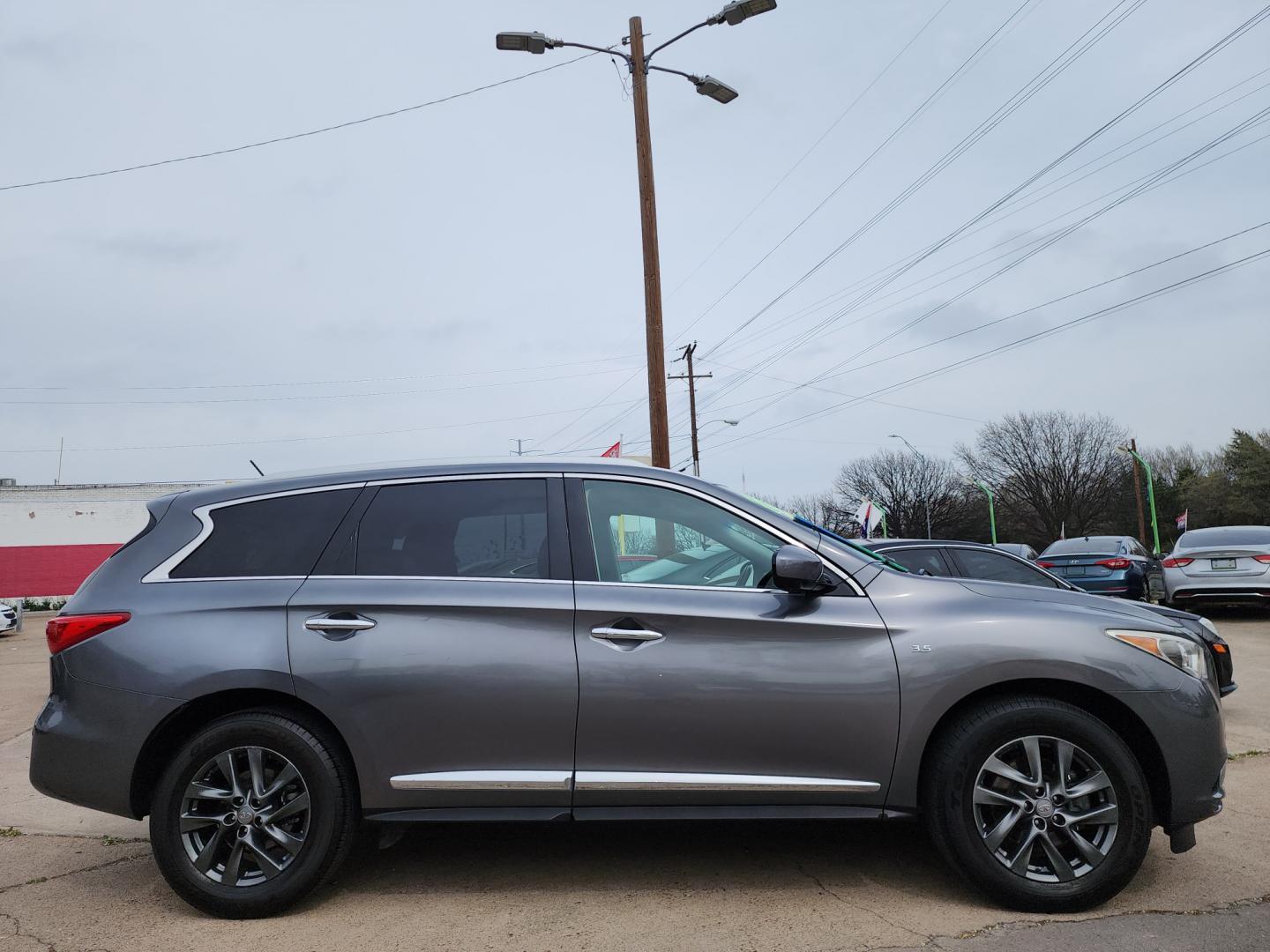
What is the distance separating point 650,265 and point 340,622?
10040mm

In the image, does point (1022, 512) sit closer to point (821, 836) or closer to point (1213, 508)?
point (1213, 508)

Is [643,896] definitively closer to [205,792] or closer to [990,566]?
[205,792]

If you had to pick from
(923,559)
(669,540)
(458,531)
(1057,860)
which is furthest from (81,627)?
(923,559)

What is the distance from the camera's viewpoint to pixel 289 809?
149 inches

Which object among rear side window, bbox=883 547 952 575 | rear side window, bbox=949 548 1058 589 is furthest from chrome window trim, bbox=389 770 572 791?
rear side window, bbox=949 548 1058 589

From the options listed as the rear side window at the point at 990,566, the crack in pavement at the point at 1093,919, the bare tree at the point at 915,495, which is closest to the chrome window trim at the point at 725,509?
the crack in pavement at the point at 1093,919

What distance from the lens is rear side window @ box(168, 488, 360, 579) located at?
4.07m

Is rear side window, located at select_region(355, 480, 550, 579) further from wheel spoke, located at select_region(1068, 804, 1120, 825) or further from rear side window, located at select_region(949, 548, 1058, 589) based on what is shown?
rear side window, located at select_region(949, 548, 1058, 589)

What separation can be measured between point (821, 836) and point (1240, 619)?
13.6m

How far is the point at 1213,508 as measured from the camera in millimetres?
66438

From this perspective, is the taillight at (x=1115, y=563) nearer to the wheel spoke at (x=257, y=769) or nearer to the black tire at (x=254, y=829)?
the black tire at (x=254, y=829)

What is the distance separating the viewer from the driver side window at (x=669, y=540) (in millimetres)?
4000

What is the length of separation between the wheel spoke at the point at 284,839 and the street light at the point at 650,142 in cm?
927

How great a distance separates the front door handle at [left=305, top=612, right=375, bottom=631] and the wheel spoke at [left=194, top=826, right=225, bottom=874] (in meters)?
0.82
